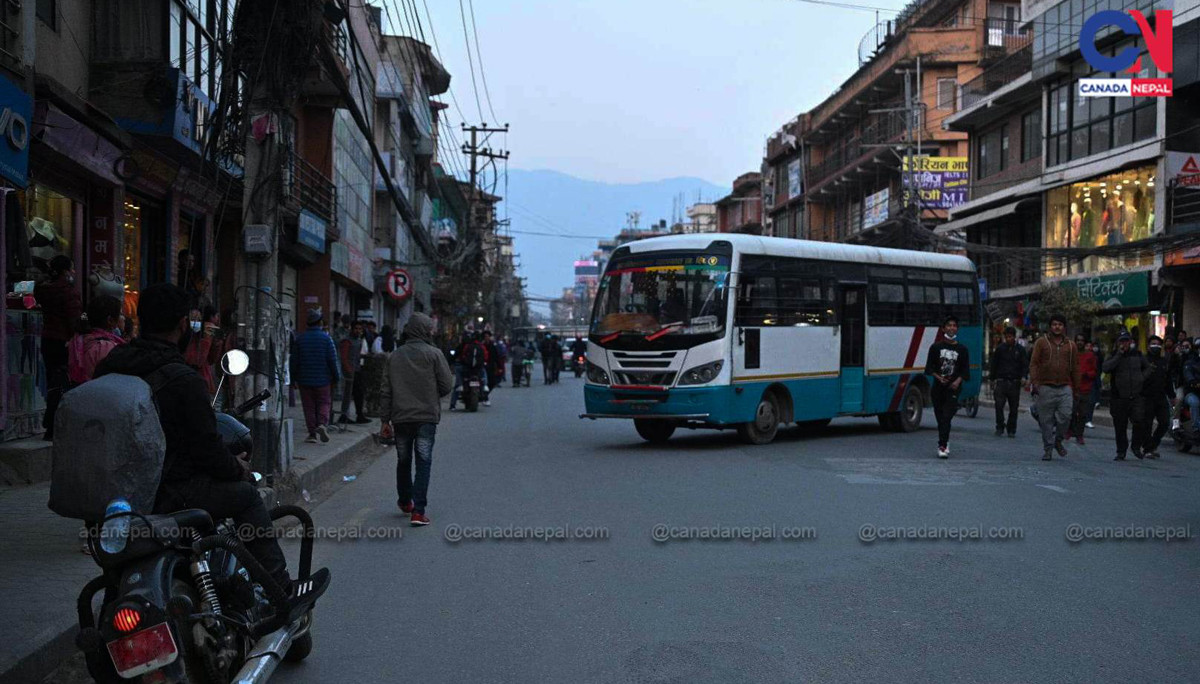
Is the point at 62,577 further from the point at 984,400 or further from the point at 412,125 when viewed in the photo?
the point at 412,125

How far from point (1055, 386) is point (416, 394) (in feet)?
31.1

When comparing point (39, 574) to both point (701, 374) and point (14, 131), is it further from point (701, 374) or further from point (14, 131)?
point (701, 374)

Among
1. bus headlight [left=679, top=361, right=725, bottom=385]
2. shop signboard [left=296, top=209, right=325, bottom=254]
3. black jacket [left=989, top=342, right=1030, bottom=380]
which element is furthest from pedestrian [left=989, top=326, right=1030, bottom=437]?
shop signboard [left=296, top=209, right=325, bottom=254]

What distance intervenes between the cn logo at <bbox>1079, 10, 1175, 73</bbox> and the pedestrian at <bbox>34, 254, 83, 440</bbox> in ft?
90.8

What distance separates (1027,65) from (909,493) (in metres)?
36.6

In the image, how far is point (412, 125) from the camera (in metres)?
46.7

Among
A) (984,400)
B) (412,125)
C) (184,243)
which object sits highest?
(412,125)

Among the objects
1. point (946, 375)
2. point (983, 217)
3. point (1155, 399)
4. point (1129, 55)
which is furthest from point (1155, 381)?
point (983, 217)

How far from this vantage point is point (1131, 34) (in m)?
29.8

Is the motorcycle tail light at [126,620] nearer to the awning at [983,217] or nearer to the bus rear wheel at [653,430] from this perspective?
the bus rear wheel at [653,430]

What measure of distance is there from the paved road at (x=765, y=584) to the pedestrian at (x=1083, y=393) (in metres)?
4.75

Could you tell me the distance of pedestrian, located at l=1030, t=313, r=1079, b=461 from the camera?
14688 mm

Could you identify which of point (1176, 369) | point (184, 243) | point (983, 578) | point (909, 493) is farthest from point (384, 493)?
point (1176, 369)

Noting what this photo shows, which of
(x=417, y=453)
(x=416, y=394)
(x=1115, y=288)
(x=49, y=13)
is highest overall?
(x=49, y=13)
